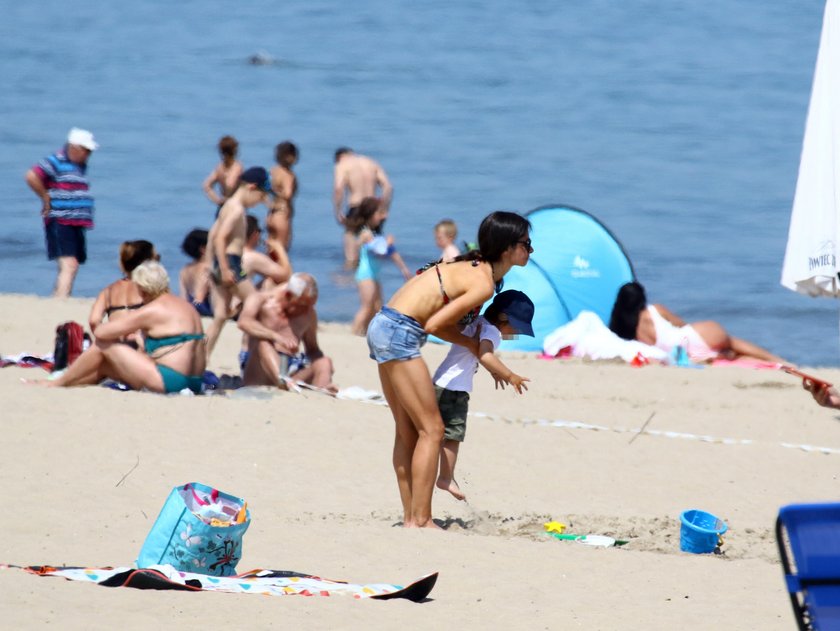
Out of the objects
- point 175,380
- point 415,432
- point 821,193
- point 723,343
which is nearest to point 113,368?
point 175,380

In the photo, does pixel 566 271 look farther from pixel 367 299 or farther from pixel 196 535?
pixel 196 535

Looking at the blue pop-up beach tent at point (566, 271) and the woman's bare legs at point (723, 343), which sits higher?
the blue pop-up beach tent at point (566, 271)

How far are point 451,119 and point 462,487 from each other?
68.3 feet

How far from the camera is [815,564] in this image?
316 centimetres

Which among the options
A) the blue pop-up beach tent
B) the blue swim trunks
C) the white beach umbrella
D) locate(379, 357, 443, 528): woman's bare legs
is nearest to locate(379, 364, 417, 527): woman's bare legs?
locate(379, 357, 443, 528): woman's bare legs

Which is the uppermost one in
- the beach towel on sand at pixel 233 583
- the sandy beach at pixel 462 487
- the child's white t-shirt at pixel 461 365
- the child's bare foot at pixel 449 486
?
the child's white t-shirt at pixel 461 365

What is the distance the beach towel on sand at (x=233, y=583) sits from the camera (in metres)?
4.38

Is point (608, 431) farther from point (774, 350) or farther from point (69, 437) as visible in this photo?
point (774, 350)

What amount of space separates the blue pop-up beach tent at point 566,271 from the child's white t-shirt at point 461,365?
17.0 feet

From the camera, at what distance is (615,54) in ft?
110

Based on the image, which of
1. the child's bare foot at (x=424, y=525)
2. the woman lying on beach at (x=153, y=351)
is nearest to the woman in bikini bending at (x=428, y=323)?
the child's bare foot at (x=424, y=525)

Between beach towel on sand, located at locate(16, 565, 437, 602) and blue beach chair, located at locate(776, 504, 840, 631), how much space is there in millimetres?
1563

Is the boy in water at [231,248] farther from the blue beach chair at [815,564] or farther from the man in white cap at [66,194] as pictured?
the blue beach chair at [815,564]

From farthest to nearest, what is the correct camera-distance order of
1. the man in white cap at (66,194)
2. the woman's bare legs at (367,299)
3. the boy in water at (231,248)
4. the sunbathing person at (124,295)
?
the woman's bare legs at (367,299), the man in white cap at (66,194), the boy in water at (231,248), the sunbathing person at (124,295)
